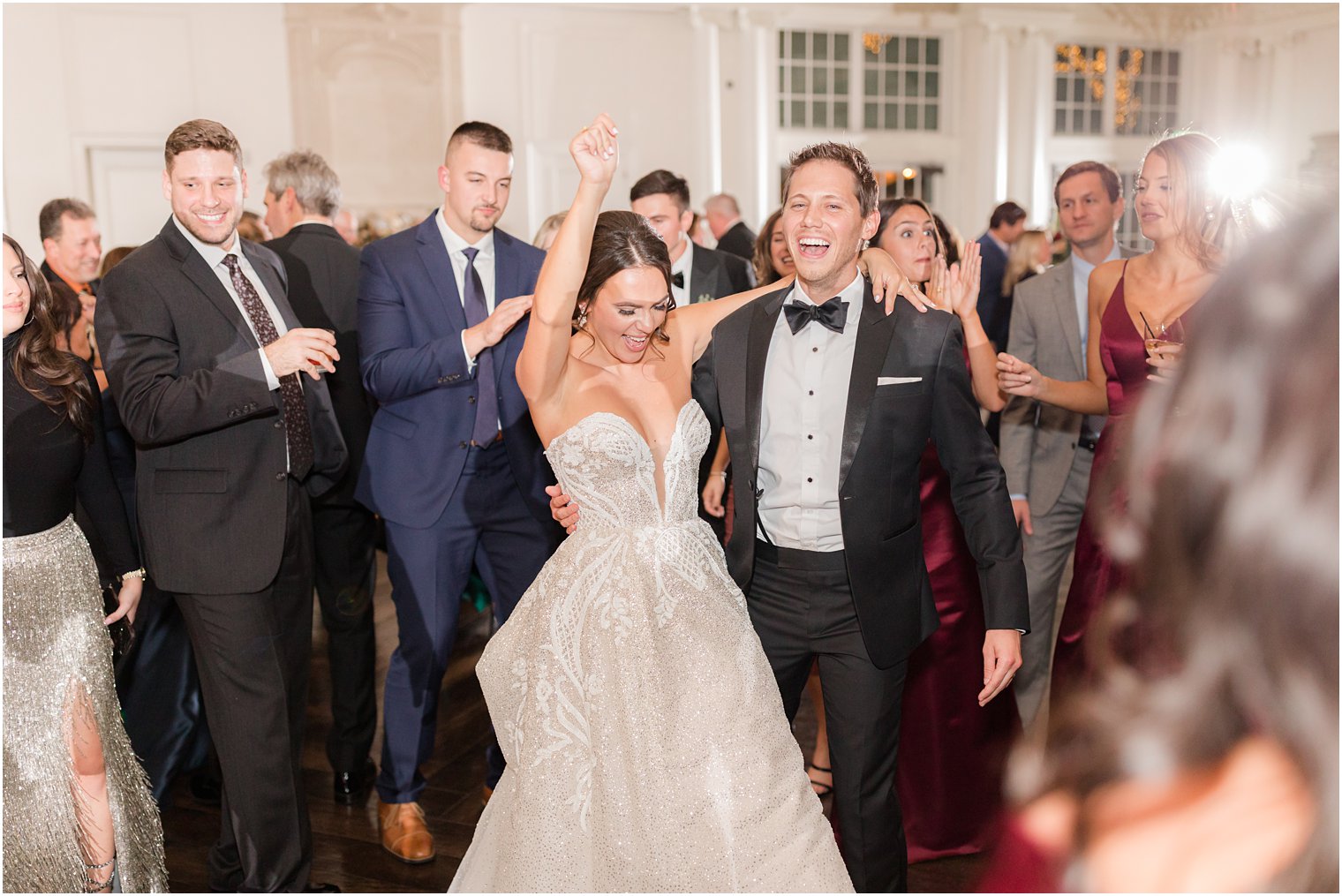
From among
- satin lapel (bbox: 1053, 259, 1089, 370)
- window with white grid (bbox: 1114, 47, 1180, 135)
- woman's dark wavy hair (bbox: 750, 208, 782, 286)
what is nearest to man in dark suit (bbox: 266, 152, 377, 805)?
woman's dark wavy hair (bbox: 750, 208, 782, 286)

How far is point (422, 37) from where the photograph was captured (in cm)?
1148

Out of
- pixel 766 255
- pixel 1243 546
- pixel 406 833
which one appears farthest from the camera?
pixel 766 255

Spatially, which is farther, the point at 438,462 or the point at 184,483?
the point at 438,462

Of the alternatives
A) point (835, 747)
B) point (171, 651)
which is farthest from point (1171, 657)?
point (171, 651)

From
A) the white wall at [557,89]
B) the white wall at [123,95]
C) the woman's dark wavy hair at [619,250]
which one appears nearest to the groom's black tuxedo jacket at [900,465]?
the woman's dark wavy hair at [619,250]

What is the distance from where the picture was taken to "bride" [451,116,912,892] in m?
2.03

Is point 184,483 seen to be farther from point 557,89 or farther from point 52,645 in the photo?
point 557,89

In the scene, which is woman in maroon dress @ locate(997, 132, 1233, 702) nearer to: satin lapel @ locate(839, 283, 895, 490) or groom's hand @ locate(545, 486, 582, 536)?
satin lapel @ locate(839, 283, 895, 490)

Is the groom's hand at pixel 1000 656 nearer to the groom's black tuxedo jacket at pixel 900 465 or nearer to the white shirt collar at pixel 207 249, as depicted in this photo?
the groom's black tuxedo jacket at pixel 900 465

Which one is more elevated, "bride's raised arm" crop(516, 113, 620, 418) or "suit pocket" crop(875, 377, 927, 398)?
"bride's raised arm" crop(516, 113, 620, 418)

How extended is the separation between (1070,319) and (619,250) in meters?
1.80

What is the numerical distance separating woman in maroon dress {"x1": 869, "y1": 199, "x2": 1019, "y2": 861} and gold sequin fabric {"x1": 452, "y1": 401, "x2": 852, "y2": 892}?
898 mm

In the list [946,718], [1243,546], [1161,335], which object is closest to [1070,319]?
[1161,335]

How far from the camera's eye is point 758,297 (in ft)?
8.33
